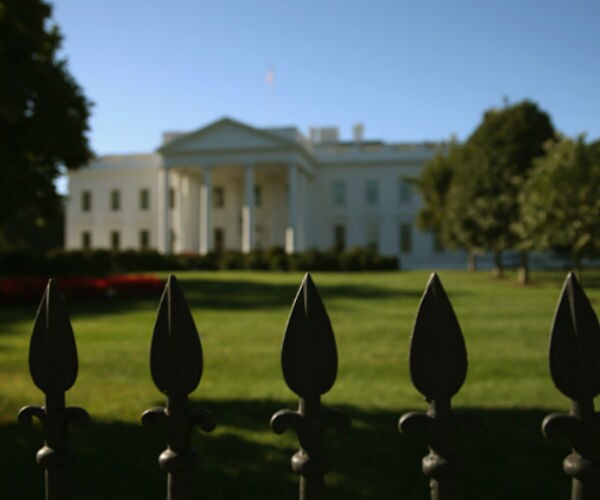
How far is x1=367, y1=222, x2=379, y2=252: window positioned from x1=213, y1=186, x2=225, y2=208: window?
14.1 metres

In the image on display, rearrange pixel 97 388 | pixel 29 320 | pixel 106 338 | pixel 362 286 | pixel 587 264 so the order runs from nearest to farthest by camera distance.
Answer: pixel 97 388, pixel 106 338, pixel 29 320, pixel 362 286, pixel 587 264

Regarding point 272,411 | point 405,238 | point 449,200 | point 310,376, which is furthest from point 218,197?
point 310,376

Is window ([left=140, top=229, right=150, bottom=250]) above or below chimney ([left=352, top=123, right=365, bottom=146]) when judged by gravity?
below

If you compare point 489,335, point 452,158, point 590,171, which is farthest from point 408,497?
point 452,158

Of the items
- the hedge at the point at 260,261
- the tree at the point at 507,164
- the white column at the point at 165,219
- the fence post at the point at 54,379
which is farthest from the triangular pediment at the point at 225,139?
the fence post at the point at 54,379

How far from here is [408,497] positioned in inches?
158

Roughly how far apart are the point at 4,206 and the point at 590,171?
1854cm

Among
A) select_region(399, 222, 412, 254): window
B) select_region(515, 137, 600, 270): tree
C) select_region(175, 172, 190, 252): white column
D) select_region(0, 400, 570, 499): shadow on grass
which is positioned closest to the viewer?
select_region(0, 400, 570, 499): shadow on grass

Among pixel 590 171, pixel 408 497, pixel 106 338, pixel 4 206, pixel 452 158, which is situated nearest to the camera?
pixel 408 497

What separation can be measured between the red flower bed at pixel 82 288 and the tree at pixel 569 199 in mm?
13372

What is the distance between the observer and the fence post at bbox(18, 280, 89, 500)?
1.79 metres

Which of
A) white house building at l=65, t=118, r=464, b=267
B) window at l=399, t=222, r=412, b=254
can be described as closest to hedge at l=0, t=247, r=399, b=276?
white house building at l=65, t=118, r=464, b=267

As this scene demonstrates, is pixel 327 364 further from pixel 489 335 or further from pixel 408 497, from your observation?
pixel 489 335

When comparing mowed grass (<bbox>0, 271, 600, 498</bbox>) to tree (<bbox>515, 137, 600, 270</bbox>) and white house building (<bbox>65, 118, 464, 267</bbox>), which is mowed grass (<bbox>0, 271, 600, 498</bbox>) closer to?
tree (<bbox>515, 137, 600, 270</bbox>)
